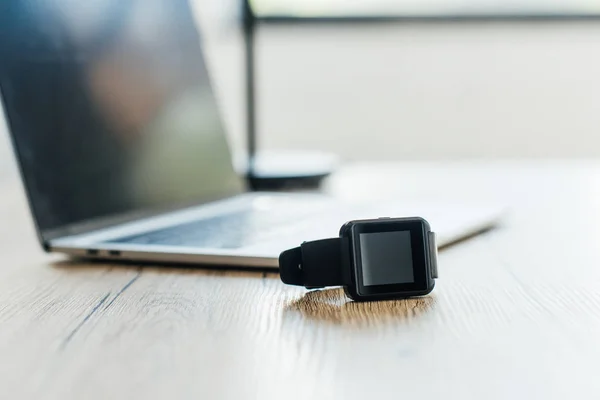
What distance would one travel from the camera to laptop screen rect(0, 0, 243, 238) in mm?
672

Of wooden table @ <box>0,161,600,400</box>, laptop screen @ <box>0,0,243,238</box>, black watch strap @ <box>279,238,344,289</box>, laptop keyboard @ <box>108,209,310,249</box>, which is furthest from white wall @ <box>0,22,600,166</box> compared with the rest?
black watch strap @ <box>279,238,344,289</box>

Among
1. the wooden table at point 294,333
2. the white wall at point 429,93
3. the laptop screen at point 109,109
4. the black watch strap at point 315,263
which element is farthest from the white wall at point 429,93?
the black watch strap at point 315,263

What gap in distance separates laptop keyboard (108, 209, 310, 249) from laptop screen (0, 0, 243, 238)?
0.07m

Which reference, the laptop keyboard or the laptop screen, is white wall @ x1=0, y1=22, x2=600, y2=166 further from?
the laptop keyboard

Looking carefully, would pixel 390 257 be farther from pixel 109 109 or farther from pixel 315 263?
pixel 109 109

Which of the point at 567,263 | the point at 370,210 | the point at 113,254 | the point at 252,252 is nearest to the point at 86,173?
the point at 113,254

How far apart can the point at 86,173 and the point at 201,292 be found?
236 mm

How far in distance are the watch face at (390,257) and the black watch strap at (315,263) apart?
0.06 ft

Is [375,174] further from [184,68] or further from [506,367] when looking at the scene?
[506,367]

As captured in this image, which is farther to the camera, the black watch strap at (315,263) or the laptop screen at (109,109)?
the laptop screen at (109,109)

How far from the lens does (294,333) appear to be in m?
0.45

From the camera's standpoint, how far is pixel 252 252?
62 centimetres

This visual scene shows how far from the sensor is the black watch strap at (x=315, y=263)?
536 mm

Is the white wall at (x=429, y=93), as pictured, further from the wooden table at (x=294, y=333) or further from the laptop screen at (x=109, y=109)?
the wooden table at (x=294, y=333)
